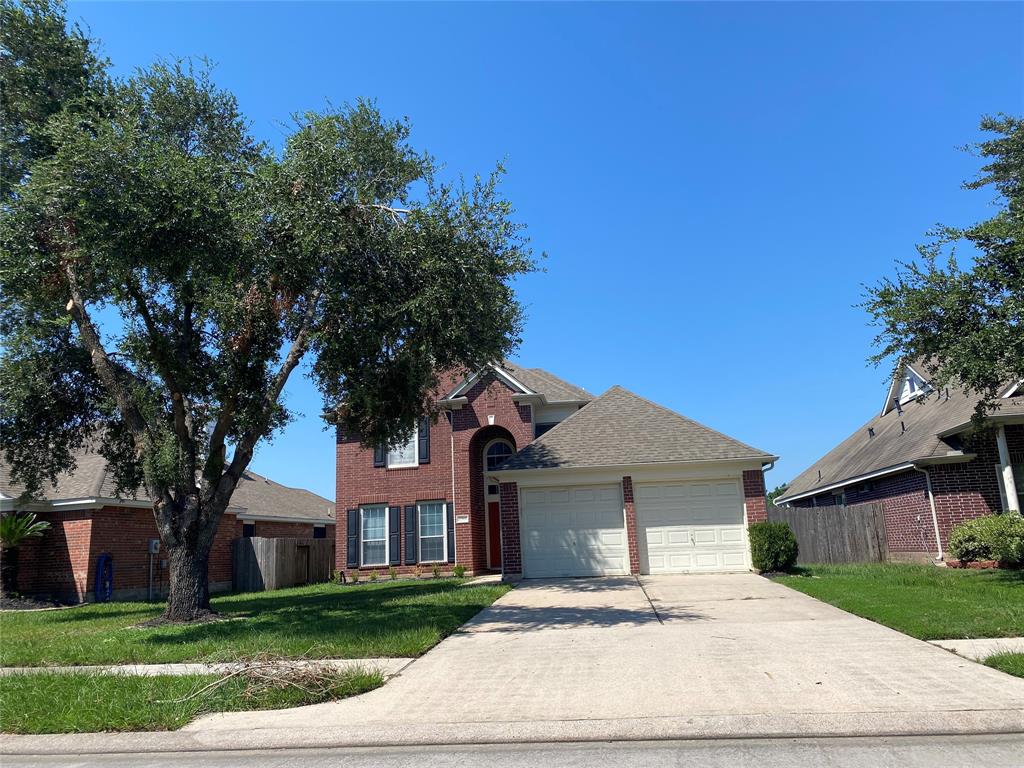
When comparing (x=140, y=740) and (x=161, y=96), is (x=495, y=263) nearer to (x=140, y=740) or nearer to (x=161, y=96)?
(x=161, y=96)

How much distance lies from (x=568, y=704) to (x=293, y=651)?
150 inches

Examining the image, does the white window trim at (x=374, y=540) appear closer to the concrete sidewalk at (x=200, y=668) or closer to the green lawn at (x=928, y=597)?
the green lawn at (x=928, y=597)

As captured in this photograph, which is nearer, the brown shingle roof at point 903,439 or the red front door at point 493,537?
the brown shingle roof at point 903,439

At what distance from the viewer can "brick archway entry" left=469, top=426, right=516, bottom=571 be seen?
2409cm

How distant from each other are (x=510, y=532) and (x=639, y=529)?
329 cm

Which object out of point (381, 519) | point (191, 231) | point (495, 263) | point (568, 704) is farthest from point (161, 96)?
point (381, 519)

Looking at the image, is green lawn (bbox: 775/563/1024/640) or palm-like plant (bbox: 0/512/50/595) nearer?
green lawn (bbox: 775/563/1024/640)

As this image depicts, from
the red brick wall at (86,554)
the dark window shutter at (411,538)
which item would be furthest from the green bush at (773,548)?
the red brick wall at (86,554)

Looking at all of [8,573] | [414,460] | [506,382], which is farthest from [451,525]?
[8,573]

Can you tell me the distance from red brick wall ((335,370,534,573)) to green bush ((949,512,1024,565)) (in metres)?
12.0

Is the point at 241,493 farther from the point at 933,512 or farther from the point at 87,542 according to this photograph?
the point at 933,512

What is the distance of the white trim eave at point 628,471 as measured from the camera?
700 inches

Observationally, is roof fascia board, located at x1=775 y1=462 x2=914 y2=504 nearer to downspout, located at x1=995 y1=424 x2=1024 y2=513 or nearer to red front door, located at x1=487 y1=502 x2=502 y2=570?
downspout, located at x1=995 y1=424 x2=1024 y2=513

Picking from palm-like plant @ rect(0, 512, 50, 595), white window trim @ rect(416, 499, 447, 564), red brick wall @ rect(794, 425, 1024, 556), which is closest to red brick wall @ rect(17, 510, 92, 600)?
palm-like plant @ rect(0, 512, 50, 595)
